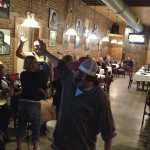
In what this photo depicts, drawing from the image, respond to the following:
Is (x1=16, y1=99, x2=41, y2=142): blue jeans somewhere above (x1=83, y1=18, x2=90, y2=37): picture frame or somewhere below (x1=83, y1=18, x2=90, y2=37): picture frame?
→ below

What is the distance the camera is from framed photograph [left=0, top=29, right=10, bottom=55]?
16.6ft

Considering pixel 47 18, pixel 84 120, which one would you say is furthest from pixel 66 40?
pixel 84 120

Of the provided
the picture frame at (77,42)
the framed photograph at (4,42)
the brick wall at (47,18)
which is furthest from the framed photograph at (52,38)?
the framed photograph at (4,42)

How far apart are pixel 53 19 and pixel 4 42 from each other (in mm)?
2495

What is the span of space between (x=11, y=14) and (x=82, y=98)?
4.10m

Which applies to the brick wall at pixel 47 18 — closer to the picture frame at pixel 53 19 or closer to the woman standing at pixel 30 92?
the picture frame at pixel 53 19

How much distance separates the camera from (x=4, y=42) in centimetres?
515

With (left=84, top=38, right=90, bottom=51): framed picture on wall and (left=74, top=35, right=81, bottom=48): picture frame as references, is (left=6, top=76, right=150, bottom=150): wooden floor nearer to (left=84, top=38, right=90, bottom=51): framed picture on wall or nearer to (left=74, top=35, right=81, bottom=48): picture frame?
(left=74, top=35, right=81, bottom=48): picture frame

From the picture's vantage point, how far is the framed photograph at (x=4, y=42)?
5.06 meters

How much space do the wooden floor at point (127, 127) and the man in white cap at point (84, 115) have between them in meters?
2.12

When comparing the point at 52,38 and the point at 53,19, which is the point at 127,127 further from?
the point at 53,19

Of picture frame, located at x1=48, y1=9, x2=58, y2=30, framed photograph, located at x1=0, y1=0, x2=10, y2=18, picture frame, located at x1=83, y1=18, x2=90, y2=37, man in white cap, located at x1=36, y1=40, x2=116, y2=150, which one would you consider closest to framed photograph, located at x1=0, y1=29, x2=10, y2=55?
framed photograph, located at x1=0, y1=0, x2=10, y2=18

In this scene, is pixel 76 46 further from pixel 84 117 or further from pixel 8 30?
pixel 84 117

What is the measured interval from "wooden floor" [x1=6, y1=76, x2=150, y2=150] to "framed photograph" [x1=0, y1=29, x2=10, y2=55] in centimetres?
171
